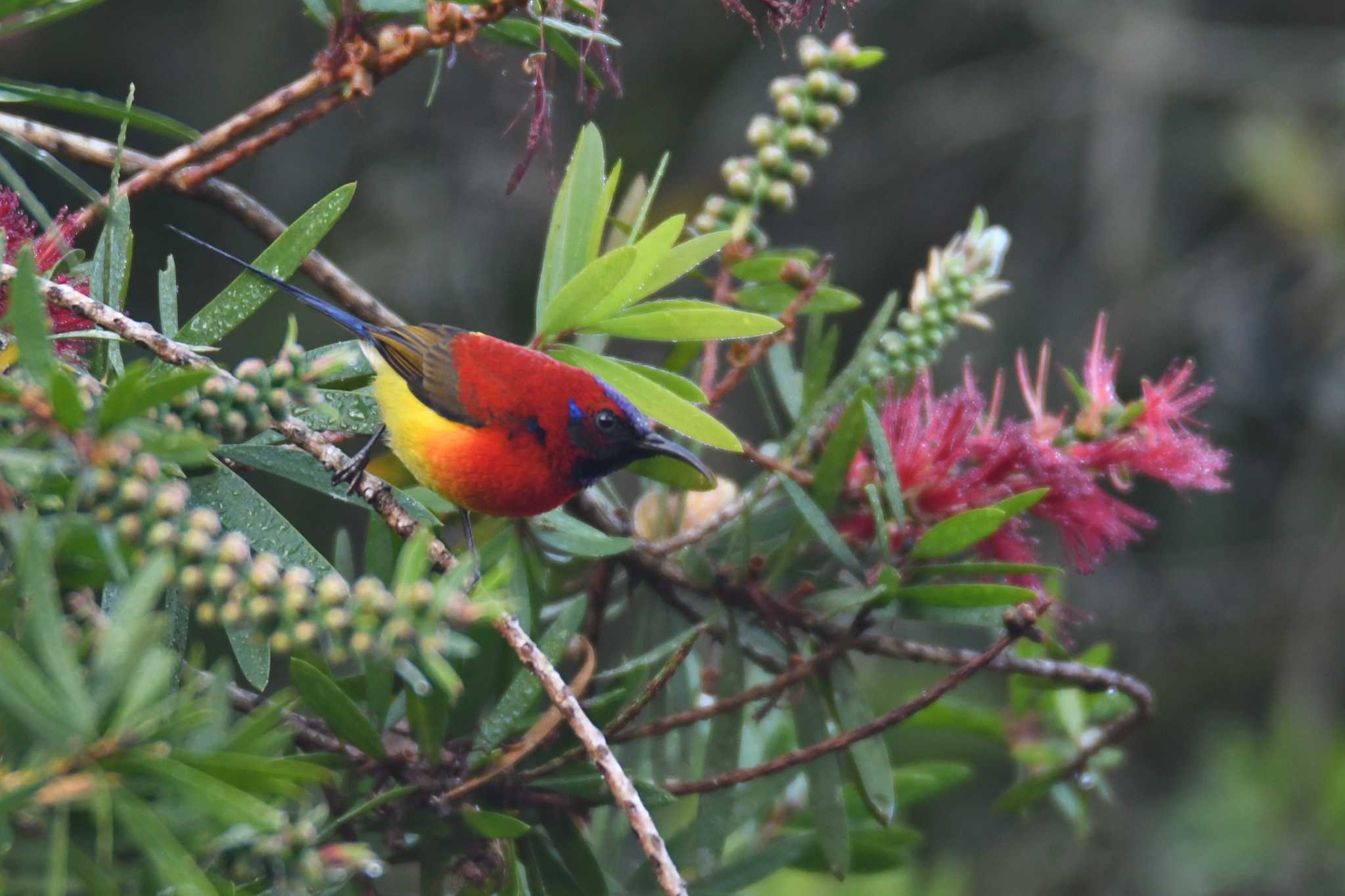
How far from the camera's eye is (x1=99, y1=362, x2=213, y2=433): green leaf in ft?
2.85

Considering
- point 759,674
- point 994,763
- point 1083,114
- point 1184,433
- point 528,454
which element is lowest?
point 994,763

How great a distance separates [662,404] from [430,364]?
95 cm

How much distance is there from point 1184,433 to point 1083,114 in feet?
17.3

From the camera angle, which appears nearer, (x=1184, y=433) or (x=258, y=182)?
(x=1184, y=433)

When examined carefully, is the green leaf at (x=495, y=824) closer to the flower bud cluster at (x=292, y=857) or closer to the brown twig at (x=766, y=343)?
the flower bud cluster at (x=292, y=857)

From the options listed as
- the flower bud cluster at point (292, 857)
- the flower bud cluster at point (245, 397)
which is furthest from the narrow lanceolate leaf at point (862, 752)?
the flower bud cluster at point (245, 397)

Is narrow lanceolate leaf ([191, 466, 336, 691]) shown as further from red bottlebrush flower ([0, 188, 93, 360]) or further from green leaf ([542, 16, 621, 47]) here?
green leaf ([542, 16, 621, 47])

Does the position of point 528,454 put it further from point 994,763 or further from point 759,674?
point 994,763

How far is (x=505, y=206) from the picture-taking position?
6.51 metres

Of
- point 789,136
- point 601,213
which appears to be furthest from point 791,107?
point 601,213

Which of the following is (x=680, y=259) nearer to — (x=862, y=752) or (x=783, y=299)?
(x=783, y=299)

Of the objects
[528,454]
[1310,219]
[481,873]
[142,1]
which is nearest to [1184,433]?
[528,454]

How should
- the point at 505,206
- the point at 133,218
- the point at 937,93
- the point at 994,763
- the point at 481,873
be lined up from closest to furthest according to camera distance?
1. the point at 481,873
2. the point at 133,218
3. the point at 994,763
4. the point at 505,206
5. the point at 937,93

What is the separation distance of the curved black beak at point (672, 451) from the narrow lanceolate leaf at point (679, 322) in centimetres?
31
